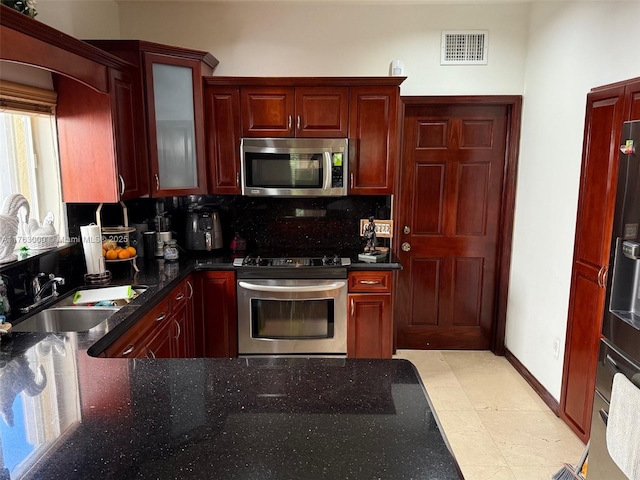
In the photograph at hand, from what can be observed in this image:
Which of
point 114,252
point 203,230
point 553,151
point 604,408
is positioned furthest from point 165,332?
point 553,151

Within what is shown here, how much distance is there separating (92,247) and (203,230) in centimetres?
94

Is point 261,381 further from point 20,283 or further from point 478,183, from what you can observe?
point 478,183

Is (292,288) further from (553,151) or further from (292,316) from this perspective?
(553,151)

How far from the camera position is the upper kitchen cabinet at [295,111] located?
321 centimetres

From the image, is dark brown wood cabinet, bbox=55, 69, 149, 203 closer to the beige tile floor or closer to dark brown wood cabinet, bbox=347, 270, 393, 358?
dark brown wood cabinet, bbox=347, 270, 393, 358

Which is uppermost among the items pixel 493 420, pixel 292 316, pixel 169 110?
pixel 169 110

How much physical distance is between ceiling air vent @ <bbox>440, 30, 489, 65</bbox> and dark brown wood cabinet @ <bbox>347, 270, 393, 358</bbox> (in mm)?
1683

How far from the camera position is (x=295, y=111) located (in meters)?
3.24

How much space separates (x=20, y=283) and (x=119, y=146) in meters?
0.91

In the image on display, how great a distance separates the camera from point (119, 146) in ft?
8.64

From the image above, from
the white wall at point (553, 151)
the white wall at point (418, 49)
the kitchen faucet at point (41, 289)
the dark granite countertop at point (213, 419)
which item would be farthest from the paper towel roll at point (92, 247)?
the white wall at point (553, 151)

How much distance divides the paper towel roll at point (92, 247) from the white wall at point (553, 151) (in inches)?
109

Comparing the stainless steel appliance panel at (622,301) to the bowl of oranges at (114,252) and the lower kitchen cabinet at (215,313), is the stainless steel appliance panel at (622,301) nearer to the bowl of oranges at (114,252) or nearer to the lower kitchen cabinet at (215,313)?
the lower kitchen cabinet at (215,313)


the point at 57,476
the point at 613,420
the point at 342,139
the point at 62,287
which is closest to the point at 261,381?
the point at 57,476
